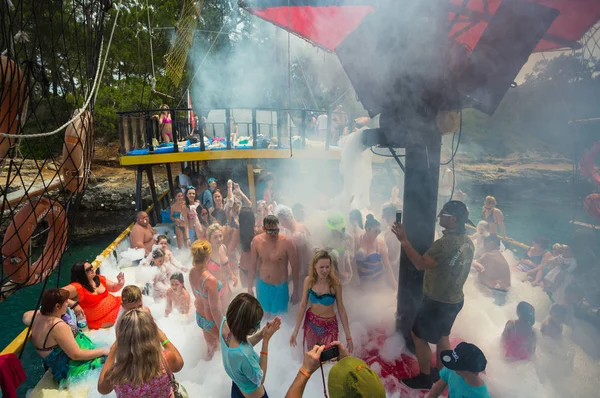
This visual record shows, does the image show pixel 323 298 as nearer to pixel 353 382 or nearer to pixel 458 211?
pixel 458 211

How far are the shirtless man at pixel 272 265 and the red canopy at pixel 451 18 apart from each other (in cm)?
241

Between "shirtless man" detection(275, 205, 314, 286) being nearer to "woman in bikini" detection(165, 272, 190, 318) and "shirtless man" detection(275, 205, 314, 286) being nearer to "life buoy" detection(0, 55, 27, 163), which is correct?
"woman in bikini" detection(165, 272, 190, 318)

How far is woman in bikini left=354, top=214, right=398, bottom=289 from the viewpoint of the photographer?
4469mm

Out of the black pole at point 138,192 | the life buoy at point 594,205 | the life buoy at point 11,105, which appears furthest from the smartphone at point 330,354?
the black pole at point 138,192

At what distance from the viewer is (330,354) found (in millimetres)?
1944

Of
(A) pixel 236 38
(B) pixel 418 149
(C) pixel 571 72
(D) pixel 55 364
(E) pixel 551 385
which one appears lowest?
(E) pixel 551 385

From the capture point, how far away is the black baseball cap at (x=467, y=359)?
7.00 feet

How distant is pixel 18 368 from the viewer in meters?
2.26

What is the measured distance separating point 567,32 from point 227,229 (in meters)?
5.21

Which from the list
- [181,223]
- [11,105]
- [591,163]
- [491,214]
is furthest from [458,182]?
[11,105]

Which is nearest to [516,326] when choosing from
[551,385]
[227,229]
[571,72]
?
[551,385]

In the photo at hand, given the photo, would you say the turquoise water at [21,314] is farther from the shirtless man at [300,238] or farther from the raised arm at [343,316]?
the raised arm at [343,316]

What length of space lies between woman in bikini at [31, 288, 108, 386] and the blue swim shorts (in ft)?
5.20

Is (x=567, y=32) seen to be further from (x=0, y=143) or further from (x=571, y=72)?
(x=0, y=143)
